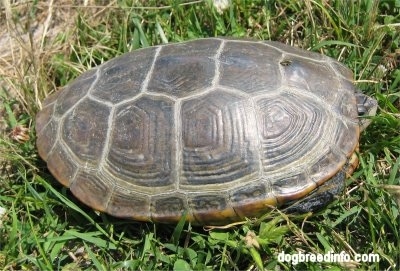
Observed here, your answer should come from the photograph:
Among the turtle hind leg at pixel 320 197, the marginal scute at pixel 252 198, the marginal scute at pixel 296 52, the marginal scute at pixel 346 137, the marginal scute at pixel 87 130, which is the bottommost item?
the turtle hind leg at pixel 320 197

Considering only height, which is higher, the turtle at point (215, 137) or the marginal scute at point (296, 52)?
the marginal scute at point (296, 52)

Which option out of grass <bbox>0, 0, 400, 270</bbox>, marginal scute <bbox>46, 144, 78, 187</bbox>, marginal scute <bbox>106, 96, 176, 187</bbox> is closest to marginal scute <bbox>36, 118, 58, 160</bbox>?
marginal scute <bbox>46, 144, 78, 187</bbox>

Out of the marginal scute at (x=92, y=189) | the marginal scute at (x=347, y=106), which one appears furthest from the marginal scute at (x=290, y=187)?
the marginal scute at (x=92, y=189)

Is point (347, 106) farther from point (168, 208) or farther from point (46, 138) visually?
point (46, 138)

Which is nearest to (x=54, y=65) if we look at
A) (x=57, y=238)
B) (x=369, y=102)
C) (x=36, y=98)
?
(x=36, y=98)

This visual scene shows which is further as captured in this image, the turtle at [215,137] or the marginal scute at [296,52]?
the marginal scute at [296,52]

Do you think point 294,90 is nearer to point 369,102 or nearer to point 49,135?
point 369,102

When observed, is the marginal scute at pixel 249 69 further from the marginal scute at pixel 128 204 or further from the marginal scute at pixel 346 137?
the marginal scute at pixel 128 204

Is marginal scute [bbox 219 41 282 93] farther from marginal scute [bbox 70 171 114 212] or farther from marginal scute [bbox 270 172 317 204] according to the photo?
marginal scute [bbox 70 171 114 212]
